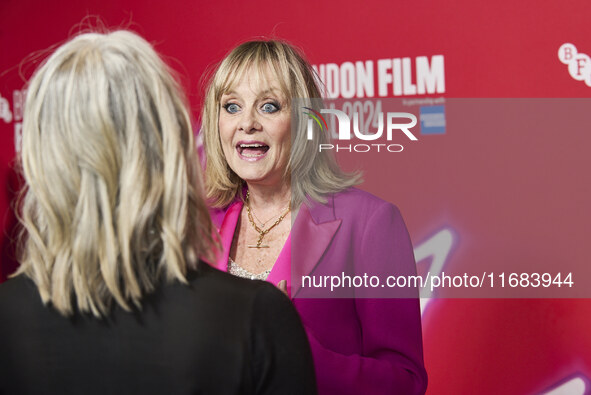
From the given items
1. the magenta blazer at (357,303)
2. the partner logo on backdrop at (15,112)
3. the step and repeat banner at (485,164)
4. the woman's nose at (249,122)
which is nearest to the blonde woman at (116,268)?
the magenta blazer at (357,303)

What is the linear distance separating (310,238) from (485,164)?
3.42 ft

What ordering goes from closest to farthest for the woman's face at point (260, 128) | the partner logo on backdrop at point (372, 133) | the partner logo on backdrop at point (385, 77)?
the woman's face at point (260, 128) < the partner logo on backdrop at point (372, 133) < the partner logo on backdrop at point (385, 77)

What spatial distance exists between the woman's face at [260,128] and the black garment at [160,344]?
872 millimetres

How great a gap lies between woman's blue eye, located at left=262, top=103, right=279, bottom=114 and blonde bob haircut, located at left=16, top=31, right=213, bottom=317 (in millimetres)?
878

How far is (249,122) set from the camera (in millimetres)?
1791

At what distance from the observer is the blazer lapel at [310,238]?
168 cm

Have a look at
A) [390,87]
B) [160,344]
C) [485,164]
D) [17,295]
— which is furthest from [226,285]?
[390,87]

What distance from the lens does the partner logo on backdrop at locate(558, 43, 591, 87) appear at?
8.19ft

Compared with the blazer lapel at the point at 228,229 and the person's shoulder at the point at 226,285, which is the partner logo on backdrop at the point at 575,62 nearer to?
the blazer lapel at the point at 228,229

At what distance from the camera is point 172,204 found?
0.92 m

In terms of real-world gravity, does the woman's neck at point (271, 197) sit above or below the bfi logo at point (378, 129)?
below

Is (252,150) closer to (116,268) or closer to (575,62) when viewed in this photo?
(116,268)

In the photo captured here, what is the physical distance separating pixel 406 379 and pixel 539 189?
120 centimetres

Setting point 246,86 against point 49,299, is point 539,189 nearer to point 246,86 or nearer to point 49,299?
point 246,86
